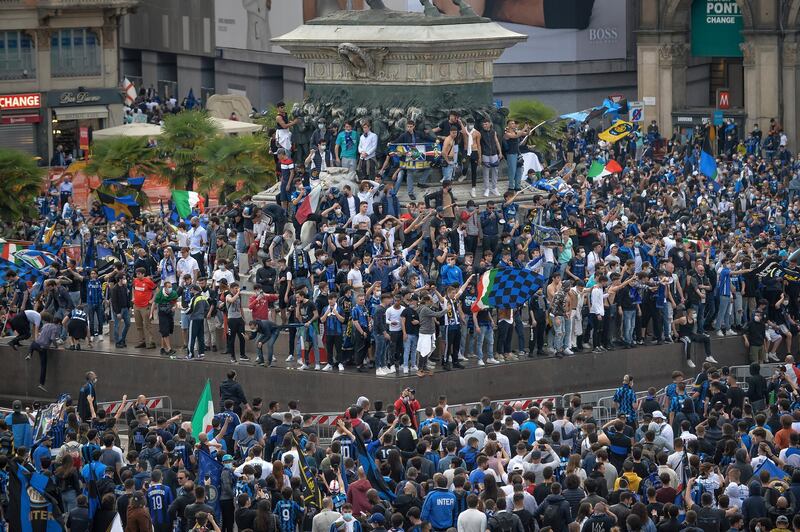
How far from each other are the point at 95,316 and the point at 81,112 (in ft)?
131

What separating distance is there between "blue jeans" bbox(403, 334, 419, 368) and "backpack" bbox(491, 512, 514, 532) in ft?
37.4

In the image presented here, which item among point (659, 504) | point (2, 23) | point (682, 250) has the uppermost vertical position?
point (2, 23)

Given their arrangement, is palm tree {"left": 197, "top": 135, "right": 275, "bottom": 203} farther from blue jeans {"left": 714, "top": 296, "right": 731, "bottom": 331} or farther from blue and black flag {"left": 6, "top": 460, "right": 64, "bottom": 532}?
blue and black flag {"left": 6, "top": 460, "right": 64, "bottom": 532}

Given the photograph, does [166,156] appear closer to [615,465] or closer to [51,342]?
[51,342]

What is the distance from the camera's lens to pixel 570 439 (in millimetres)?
29234

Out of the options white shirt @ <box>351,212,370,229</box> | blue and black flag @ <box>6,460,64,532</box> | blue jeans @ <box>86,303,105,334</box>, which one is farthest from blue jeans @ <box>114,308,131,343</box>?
blue and black flag @ <box>6,460,64,532</box>

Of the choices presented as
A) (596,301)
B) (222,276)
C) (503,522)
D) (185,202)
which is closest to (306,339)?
(222,276)

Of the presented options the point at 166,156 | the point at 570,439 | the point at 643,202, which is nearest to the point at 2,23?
the point at 166,156

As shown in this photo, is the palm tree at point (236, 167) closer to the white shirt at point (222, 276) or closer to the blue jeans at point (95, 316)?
the blue jeans at point (95, 316)

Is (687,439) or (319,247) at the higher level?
(319,247)

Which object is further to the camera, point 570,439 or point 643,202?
point 643,202

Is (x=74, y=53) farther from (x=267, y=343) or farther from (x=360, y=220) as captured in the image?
(x=267, y=343)

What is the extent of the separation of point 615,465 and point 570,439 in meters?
1.02

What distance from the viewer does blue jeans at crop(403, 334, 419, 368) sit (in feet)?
118
